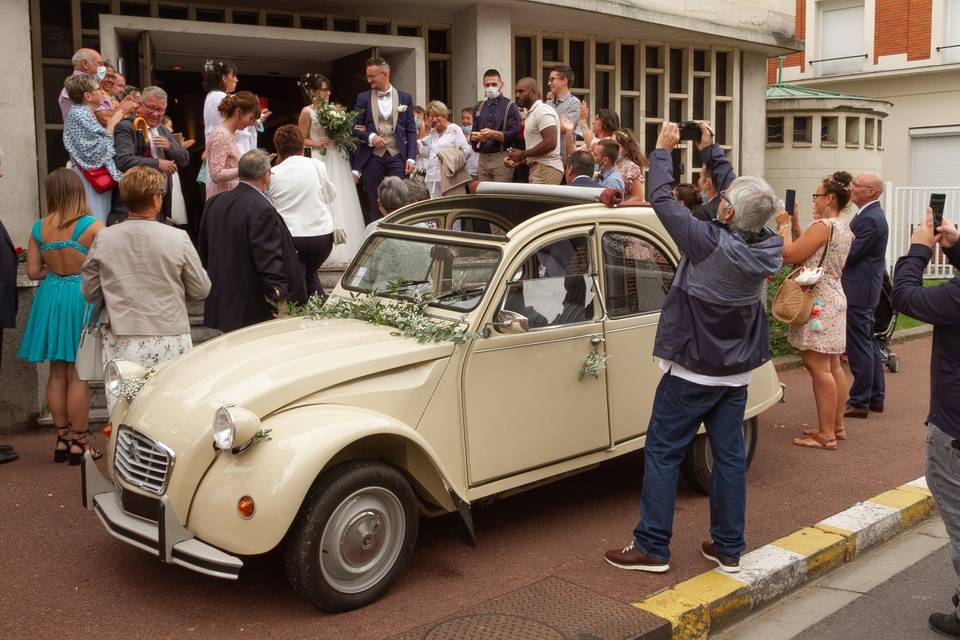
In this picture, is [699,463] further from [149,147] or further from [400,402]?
[149,147]

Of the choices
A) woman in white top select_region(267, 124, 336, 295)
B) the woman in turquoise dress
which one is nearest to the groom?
woman in white top select_region(267, 124, 336, 295)

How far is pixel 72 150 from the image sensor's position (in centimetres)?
804

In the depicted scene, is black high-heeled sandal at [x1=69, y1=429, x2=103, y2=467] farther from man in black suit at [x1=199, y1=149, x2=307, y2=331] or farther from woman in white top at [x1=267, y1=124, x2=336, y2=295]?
woman in white top at [x1=267, y1=124, x2=336, y2=295]

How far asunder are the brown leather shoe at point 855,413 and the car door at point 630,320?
135 inches

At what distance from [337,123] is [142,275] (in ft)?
15.2

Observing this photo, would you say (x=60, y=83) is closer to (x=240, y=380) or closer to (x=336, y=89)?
(x=336, y=89)

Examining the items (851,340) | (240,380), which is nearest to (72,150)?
(240,380)

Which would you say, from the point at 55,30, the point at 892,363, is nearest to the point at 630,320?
the point at 892,363

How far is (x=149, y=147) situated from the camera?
8.52m

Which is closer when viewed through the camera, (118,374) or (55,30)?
(118,374)

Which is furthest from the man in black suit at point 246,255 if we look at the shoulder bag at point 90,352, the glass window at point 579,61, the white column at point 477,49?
the glass window at point 579,61

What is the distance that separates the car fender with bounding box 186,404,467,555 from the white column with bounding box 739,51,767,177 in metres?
13.7

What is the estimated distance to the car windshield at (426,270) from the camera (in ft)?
17.2

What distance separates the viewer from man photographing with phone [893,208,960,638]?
14.4ft
